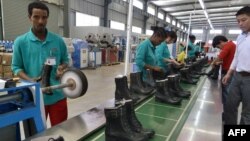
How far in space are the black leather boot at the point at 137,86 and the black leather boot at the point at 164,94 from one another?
186 mm

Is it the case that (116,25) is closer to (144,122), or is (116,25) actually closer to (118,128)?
(144,122)

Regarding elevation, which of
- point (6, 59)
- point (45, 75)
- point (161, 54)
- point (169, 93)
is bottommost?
point (169, 93)

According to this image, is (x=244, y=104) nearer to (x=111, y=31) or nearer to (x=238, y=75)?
(x=238, y=75)

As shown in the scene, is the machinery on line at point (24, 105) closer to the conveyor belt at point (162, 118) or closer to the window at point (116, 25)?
the conveyor belt at point (162, 118)

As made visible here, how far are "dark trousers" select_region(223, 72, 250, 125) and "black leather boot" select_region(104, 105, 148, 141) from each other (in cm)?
139

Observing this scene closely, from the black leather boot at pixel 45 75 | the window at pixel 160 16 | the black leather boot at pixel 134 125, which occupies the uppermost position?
the window at pixel 160 16

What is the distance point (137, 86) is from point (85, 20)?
9596 mm

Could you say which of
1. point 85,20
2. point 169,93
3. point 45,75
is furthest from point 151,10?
point 45,75

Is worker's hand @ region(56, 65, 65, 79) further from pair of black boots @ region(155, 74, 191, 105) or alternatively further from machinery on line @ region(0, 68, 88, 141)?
pair of black boots @ region(155, 74, 191, 105)

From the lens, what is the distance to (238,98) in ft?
7.30

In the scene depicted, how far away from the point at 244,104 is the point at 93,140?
168cm

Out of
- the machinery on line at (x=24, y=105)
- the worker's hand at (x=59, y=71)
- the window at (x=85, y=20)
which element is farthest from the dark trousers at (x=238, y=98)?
the window at (x=85, y=20)

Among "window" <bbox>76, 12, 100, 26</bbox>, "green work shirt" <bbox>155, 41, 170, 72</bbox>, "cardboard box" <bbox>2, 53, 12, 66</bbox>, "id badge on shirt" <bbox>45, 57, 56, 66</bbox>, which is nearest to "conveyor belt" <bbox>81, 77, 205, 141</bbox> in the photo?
"id badge on shirt" <bbox>45, 57, 56, 66</bbox>

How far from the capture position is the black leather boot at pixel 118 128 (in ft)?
3.89
